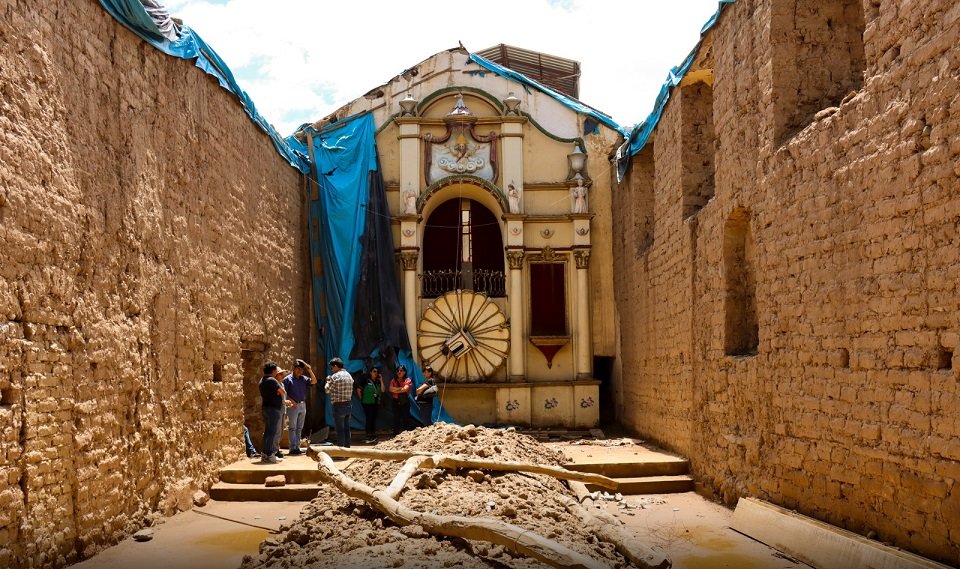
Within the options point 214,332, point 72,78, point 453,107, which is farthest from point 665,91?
point 72,78

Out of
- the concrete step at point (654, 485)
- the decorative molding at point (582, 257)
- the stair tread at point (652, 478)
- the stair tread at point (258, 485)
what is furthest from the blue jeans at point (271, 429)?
the decorative molding at point (582, 257)

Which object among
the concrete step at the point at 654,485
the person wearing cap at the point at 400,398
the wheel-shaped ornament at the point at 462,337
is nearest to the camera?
the concrete step at the point at 654,485

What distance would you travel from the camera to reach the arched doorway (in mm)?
15922

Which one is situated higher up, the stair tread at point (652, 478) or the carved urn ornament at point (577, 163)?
the carved urn ornament at point (577, 163)

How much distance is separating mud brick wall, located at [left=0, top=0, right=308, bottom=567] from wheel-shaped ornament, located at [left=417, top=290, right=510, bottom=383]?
5.13m

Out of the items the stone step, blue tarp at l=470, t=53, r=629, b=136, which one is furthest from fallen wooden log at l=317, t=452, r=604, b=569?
blue tarp at l=470, t=53, r=629, b=136

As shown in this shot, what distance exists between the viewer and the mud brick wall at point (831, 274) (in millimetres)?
5242

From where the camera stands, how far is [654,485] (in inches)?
380

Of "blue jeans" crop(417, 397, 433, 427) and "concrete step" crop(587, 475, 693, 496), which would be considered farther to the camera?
"blue jeans" crop(417, 397, 433, 427)

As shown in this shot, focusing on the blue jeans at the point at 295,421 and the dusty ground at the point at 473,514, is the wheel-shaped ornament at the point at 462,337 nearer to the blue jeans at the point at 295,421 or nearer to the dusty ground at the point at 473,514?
the blue jeans at the point at 295,421

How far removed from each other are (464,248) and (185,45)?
7995 mm

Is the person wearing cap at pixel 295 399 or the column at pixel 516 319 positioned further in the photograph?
the column at pixel 516 319

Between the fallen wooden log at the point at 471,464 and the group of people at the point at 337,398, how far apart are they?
1.19m

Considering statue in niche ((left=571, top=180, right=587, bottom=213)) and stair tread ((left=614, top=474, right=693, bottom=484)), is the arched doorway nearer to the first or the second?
statue in niche ((left=571, top=180, right=587, bottom=213))
